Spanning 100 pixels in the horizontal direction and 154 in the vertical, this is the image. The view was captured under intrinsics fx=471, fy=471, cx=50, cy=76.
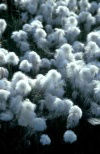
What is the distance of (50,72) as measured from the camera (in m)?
5.04

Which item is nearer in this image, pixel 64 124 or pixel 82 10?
pixel 64 124

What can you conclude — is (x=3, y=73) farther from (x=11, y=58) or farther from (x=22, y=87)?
(x=22, y=87)

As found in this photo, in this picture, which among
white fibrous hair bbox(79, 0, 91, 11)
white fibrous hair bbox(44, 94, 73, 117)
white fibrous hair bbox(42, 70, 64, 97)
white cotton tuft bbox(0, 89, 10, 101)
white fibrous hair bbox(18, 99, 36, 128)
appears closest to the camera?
white fibrous hair bbox(18, 99, 36, 128)

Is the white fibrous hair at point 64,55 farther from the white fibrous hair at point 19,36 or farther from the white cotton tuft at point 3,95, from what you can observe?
the white cotton tuft at point 3,95

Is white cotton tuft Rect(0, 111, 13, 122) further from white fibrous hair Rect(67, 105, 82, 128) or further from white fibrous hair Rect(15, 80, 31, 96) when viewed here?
white fibrous hair Rect(67, 105, 82, 128)

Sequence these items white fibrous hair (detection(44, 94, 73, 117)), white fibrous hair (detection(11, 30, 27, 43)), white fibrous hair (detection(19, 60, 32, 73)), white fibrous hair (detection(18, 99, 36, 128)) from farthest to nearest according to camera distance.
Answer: white fibrous hair (detection(11, 30, 27, 43))
white fibrous hair (detection(19, 60, 32, 73))
white fibrous hair (detection(44, 94, 73, 117))
white fibrous hair (detection(18, 99, 36, 128))

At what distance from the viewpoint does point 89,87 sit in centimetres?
512

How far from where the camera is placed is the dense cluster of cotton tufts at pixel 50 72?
463 centimetres

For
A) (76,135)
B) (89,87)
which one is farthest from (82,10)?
(76,135)

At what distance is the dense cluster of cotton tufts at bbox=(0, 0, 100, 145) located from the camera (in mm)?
4629

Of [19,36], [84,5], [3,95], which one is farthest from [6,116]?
[84,5]

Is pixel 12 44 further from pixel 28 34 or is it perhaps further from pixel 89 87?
pixel 89 87

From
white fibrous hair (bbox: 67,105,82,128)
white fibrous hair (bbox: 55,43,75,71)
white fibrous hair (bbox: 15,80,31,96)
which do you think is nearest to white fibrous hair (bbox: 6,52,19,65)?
white fibrous hair (bbox: 55,43,75,71)

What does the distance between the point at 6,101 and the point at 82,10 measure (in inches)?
131
